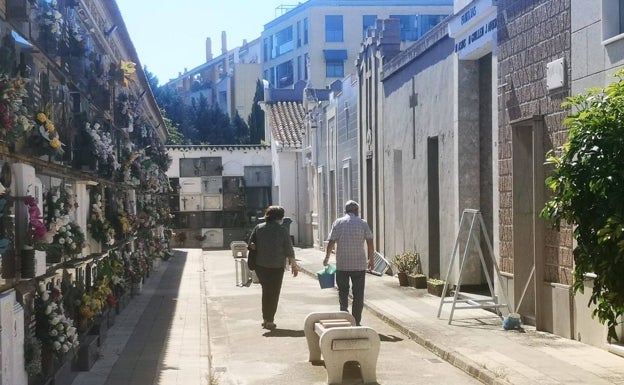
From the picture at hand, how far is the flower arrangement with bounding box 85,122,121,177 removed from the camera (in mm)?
11865

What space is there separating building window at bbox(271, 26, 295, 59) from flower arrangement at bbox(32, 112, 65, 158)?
60821mm

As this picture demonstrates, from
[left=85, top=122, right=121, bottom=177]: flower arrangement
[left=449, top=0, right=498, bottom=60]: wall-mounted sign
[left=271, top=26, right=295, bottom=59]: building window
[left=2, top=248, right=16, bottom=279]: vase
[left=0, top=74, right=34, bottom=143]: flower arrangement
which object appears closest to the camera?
[left=0, top=74, right=34, bottom=143]: flower arrangement

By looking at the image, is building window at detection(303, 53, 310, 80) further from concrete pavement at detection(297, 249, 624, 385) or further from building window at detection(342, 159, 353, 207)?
concrete pavement at detection(297, 249, 624, 385)

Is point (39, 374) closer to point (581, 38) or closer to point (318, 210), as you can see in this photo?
point (581, 38)

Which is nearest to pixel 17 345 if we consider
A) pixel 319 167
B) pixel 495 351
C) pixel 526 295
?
pixel 495 351

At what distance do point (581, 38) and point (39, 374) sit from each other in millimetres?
7041

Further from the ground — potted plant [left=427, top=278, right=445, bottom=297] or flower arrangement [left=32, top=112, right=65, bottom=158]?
flower arrangement [left=32, top=112, right=65, bottom=158]

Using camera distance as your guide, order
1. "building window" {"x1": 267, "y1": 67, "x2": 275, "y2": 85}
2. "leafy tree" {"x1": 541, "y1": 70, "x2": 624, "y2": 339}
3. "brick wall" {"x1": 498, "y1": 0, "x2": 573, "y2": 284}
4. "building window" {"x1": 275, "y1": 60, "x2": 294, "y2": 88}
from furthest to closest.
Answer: "building window" {"x1": 267, "y1": 67, "x2": 275, "y2": 85}, "building window" {"x1": 275, "y1": 60, "x2": 294, "y2": 88}, "brick wall" {"x1": 498, "y1": 0, "x2": 573, "y2": 284}, "leafy tree" {"x1": 541, "y1": 70, "x2": 624, "y2": 339}

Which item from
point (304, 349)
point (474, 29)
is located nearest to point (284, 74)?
point (474, 29)

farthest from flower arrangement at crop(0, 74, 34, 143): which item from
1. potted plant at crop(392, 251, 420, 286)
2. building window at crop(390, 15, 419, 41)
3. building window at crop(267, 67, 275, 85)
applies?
building window at crop(267, 67, 275, 85)

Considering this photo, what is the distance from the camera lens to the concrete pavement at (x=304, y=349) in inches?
382

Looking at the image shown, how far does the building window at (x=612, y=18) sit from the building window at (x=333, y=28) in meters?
54.7

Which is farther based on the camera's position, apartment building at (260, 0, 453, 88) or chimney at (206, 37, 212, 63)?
chimney at (206, 37, 212, 63)

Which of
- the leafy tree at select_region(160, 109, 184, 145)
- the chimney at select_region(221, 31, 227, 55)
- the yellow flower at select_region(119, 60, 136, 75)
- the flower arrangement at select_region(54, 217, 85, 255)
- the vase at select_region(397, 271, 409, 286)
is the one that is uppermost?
the chimney at select_region(221, 31, 227, 55)
